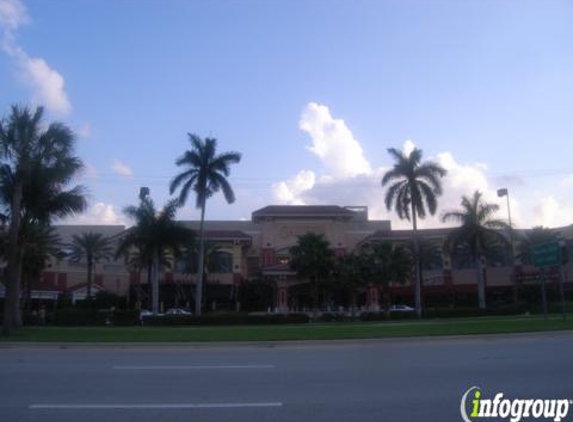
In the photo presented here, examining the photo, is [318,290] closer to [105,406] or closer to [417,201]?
[417,201]

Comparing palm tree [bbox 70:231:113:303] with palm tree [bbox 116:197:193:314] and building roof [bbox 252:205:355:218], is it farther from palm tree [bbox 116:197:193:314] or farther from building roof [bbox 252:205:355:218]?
building roof [bbox 252:205:355:218]

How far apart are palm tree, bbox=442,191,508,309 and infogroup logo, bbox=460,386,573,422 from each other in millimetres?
50867

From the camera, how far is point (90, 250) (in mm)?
64875

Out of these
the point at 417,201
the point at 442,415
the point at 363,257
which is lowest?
the point at 442,415

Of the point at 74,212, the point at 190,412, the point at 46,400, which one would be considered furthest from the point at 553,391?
the point at 74,212

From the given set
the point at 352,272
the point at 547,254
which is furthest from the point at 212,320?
the point at 547,254

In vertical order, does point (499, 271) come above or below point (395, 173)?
below

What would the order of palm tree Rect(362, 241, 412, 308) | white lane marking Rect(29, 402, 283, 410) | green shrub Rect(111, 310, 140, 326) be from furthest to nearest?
palm tree Rect(362, 241, 412, 308) < green shrub Rect(111, 310, 140, 326) < white lane marking Rect(29, 402, 283, 410)

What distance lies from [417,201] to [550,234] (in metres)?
19.4

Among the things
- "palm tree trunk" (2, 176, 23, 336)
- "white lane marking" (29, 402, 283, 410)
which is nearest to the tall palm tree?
"palm tree trunk" (2, 176, 23, 336)

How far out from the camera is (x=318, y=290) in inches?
2191

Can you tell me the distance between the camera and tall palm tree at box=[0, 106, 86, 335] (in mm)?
30078

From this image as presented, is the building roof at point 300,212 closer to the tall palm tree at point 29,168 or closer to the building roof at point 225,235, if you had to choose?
the building roof at point 225,235

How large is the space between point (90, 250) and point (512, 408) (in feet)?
203
